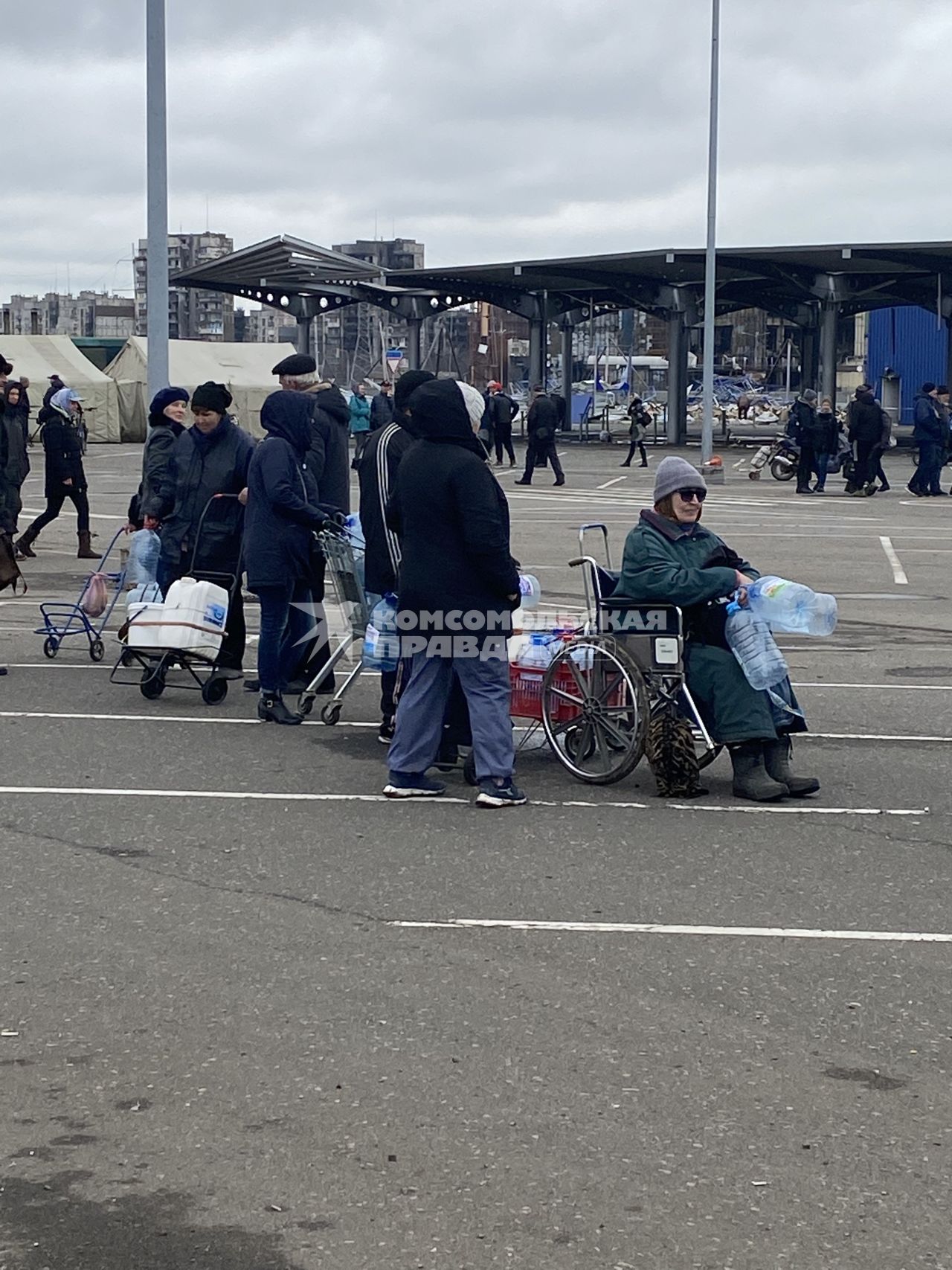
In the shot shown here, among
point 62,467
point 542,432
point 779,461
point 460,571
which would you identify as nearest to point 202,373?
point 542,432

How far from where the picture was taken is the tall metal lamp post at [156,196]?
17047mm

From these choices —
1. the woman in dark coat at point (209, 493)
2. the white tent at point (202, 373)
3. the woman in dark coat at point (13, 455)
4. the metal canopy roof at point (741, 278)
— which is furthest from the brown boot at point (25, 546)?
the white tent at point (202, 373)

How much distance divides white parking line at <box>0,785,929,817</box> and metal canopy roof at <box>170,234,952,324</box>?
36698 millimetres

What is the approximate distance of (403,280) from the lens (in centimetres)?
5247

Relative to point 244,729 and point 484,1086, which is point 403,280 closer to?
point 244,729

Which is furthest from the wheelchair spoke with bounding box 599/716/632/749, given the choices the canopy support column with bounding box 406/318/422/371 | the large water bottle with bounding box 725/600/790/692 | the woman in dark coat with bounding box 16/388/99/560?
the canopy support column with bounding box 406/318/422/371

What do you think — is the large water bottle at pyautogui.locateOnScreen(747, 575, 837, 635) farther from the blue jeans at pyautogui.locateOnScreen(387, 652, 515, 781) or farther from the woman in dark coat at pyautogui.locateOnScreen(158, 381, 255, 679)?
the woman in dark coat at pyautogui.locateOnScreen(158, 381, 255, 679)

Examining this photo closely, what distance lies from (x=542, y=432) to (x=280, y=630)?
23.3 m

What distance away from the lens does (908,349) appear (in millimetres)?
72062

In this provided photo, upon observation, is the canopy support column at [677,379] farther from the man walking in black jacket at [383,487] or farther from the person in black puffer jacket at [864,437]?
the man walking in black jacket at [383,487]

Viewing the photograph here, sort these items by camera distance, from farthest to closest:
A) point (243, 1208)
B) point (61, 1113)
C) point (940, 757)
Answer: point (940, 757), point (61, 1113), point (243, 1208)

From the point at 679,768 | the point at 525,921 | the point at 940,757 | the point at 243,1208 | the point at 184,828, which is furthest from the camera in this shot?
the point at 940,757

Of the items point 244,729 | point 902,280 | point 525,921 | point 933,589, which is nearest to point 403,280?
point 902,280

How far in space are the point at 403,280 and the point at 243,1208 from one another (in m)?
49.7
